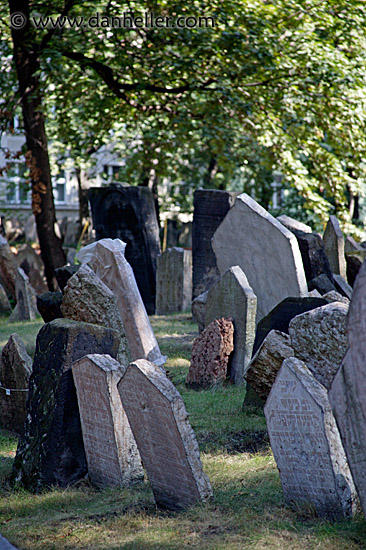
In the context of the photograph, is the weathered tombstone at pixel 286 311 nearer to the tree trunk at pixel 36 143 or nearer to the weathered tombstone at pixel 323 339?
the weathered tombstone at pixel 323 339

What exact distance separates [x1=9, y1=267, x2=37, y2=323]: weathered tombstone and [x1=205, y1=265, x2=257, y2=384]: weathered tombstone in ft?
16.4

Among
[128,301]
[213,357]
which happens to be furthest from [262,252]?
[128,301]

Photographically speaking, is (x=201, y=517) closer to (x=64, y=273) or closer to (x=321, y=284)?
(x=321, y=284)

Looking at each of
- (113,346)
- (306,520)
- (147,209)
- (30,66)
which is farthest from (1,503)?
(30,66)

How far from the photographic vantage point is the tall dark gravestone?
1099cm

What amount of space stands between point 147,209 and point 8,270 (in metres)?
3.05

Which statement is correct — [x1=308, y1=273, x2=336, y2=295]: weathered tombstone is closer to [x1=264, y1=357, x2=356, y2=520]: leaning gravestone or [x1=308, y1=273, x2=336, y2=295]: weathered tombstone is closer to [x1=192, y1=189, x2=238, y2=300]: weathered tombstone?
[x1=192, y1=189, x2=238, y2=300]: weathered tombstone

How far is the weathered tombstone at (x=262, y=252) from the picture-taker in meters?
6.97

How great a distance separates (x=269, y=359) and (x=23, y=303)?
6.87 metres

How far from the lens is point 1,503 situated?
388 cm

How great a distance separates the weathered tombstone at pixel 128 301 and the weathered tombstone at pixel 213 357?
462mm

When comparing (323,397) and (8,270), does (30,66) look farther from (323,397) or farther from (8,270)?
(323,397)

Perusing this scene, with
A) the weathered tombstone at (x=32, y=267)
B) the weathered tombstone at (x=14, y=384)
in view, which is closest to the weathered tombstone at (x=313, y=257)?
the weathered tombstone at (x=14, y=384)

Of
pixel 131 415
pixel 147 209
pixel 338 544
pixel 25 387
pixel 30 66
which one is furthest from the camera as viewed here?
pixel 30 66
